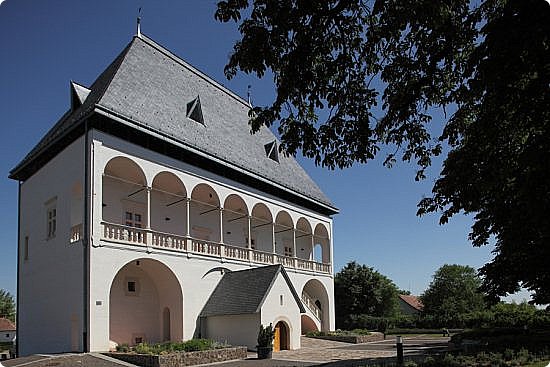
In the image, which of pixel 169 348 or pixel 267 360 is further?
pixel 267 360

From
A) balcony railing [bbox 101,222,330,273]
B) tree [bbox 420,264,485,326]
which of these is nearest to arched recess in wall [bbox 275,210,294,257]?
balcony railing [bbox 101,222,330,273]

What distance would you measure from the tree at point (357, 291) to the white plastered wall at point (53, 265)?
24231 mm

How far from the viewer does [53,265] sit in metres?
20.8

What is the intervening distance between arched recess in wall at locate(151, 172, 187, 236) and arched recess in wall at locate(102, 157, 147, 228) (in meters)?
0.66

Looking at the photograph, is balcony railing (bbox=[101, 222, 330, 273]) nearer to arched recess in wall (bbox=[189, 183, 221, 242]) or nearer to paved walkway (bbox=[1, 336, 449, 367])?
arched recess in wall (bbox=[189, 183, 221, 242])

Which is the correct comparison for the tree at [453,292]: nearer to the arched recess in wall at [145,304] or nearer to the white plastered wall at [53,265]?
the arched recess in wall at [145,304]

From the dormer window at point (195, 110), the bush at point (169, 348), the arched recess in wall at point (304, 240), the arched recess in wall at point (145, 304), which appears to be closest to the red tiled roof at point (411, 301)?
the arched recess in wall at point (304, 240)

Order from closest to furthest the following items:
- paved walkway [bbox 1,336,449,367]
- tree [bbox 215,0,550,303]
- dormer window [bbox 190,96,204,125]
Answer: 1. tree [bbox 215,0,550,303]
2. paved walkway [bbox 1,336,449,367]
3. dormer window [bbox 190,96,204,125]

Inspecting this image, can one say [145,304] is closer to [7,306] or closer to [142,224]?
[142,224]

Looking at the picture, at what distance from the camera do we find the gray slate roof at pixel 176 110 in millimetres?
21484

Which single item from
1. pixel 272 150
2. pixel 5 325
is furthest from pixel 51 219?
pixel 5 325

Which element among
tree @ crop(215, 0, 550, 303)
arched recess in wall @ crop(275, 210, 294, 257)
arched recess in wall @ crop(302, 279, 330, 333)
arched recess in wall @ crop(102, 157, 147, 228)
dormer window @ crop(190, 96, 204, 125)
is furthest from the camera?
arched recess in wall @ crop(302, 279, 330, 333)

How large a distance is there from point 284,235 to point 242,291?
1082 cm

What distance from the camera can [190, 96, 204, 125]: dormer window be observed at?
25.7 metres
